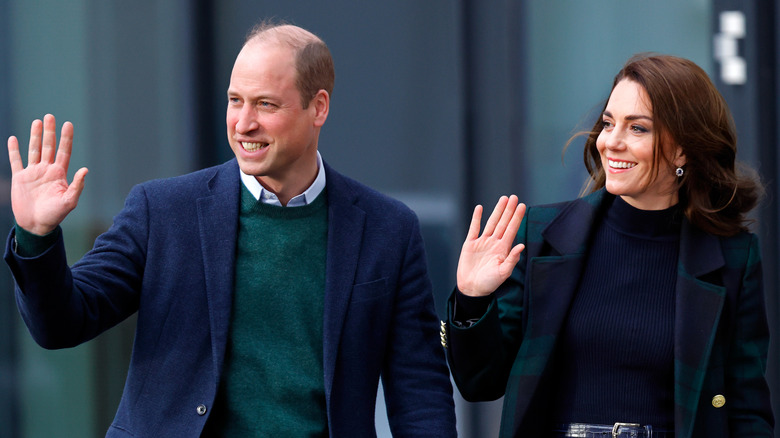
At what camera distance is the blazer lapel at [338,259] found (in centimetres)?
300

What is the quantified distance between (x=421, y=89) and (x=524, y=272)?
2.40 m

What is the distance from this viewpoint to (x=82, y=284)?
112 inches

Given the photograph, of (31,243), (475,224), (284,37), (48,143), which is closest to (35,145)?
(48,143)

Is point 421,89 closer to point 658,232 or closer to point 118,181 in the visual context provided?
point 118,181

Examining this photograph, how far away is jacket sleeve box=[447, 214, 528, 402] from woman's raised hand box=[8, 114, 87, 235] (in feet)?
3.83

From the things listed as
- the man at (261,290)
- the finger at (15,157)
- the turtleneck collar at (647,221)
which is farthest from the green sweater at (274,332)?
the turtleneck collar at (647,221)

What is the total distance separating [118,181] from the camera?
5641 mm

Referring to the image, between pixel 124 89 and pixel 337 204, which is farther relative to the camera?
pixel 124 89

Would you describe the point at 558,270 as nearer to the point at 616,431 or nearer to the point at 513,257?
the point at 513,257

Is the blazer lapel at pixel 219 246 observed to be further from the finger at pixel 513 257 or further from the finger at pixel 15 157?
the finger at pixel 513 257

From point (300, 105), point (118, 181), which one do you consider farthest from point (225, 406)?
point (118, 181)

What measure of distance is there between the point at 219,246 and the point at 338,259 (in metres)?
0.35

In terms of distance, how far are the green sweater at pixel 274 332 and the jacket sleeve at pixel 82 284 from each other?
303mm

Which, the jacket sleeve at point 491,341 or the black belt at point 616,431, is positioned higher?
the jacket sleeve at point 491,341
